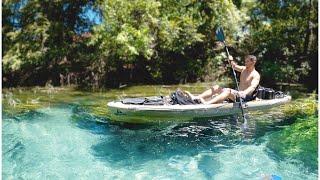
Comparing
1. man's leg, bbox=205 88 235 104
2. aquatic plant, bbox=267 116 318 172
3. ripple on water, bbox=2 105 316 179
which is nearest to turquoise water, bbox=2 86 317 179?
ripple on water, bbox=2 105 316 179

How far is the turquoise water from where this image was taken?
18.7 ft

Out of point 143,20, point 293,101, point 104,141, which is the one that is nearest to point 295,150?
point 104,141

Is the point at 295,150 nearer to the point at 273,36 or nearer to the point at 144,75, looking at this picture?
the point at 273,36

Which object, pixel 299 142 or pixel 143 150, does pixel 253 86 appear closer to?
Answer: pixel 299 142

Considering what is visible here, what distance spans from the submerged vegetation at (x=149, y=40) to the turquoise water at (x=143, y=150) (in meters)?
6.37

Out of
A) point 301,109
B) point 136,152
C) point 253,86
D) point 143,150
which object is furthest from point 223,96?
point 301,109

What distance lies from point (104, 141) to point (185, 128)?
4.92ft

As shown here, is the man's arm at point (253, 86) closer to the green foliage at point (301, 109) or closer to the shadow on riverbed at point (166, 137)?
the shadow on riverbed at point (166, 137)

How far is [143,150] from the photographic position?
21.8ft

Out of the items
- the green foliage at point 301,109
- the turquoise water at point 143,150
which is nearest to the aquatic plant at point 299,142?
the turquoise water at point 143,150

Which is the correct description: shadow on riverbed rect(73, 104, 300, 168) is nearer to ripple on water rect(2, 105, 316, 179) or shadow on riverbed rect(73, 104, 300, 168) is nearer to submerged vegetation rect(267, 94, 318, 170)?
ripple on water rect(2, 105, 316, 179)

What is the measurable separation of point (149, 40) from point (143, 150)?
340 inches

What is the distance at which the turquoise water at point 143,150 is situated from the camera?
18.7 ft

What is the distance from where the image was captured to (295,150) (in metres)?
6.33
